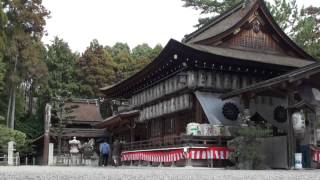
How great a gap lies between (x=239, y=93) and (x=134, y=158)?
9.38 meters

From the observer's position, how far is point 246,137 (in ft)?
56.1

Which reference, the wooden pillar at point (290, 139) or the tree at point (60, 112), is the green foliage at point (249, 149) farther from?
the tree at point (60, 112)

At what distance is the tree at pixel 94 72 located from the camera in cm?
4944

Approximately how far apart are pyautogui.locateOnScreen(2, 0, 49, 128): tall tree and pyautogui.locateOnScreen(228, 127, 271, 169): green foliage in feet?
81.6

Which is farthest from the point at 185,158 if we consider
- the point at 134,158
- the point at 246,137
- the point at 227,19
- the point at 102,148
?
the point at 227,19

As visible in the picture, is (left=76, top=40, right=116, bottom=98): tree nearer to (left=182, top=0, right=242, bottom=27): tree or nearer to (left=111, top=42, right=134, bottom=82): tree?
(left=111, top=42, right=134, bottom=82): tree

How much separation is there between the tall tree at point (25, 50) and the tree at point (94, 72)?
8922 mm

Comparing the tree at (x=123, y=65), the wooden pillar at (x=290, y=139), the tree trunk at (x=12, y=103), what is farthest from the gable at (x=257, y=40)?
the tree at (x=123, y=65)

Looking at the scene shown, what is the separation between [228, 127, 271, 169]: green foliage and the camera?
16.8m

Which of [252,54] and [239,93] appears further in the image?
[252,54]

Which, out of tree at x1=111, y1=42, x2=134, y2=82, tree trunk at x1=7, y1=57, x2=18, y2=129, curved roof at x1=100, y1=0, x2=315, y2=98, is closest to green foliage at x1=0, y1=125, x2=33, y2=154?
tree trunk at x1=7, y1=57, x2=18, y2=129

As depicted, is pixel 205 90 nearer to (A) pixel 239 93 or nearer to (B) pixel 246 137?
(A) pixel 239 93

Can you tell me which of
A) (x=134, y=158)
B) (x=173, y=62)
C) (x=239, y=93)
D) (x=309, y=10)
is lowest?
(x=134, y=158)

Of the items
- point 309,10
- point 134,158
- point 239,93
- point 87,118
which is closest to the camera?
point 239,93
